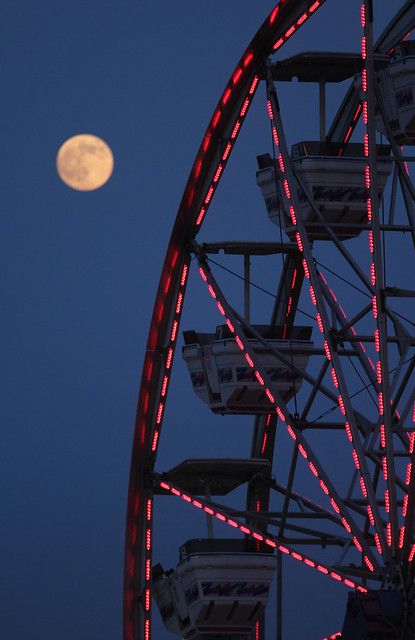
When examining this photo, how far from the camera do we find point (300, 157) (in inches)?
1645

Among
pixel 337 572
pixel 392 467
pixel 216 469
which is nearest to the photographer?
pixel 392 467

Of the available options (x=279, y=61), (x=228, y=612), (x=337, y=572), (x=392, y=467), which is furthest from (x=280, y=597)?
(x=279, y=61)

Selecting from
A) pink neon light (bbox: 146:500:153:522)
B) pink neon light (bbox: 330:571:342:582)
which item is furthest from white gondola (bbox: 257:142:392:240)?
pink neon light (bbox: 146:500:153:522)

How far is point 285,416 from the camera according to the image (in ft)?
136

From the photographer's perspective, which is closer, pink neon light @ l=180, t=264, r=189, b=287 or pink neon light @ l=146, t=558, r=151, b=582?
pink neon light @ l=180, t=264, r=189, b=287

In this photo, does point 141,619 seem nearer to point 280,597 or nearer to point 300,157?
point 280,597

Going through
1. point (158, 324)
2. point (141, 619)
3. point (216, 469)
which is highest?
point (158, 324)

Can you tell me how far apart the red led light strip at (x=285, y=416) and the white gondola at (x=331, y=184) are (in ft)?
6.29

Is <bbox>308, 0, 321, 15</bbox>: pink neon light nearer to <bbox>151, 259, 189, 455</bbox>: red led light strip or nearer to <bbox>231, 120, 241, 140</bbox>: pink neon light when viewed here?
<bbox>231, 120, 241, 140</bbox>: pink neon light

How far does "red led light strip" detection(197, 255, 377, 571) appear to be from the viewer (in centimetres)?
3884

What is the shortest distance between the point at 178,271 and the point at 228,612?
6857 millimetres

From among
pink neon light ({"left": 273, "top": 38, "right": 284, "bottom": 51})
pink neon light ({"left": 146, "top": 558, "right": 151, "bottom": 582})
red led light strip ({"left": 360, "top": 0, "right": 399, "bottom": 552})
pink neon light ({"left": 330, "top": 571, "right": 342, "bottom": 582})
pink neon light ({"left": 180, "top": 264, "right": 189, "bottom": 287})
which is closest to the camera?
red led light strip ({"left": 360, "top": 0, "right": 399, "bottom": 552})

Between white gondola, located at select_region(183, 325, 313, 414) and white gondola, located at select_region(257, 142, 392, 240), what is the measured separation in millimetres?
3042

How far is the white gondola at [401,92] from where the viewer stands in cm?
3906
